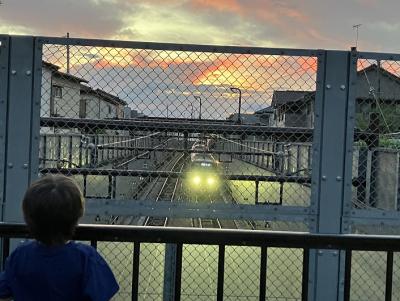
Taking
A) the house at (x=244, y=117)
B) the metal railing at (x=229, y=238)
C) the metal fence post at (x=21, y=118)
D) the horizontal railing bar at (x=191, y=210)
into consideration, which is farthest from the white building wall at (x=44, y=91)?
the house at (x=244, y=117)

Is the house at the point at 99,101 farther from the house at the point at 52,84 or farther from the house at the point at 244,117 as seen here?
the house at the point at 244,117

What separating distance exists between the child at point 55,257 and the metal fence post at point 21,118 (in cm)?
162

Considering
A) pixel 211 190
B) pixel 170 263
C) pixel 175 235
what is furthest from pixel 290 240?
pixel 211 190

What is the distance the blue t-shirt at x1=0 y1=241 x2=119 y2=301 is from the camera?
203 cm

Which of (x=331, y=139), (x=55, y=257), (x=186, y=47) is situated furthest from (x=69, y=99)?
(x=55, y=257)

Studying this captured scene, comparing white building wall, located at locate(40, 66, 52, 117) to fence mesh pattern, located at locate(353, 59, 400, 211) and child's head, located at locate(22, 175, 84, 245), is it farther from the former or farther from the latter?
fence mesh pattern, located at locate(353, 59, 400, 211)

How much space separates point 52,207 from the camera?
1941 mm

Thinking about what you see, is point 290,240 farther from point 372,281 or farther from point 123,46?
point 372,281

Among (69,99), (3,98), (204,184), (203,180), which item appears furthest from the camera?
(204,184)

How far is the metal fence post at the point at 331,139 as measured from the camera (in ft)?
12.0

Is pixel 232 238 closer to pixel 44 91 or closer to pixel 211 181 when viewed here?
pixel 44 91

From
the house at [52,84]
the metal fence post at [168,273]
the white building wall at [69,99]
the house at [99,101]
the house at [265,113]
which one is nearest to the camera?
the house at [52,84]

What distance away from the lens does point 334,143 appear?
12.0ft

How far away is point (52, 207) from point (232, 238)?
1.02 meters
